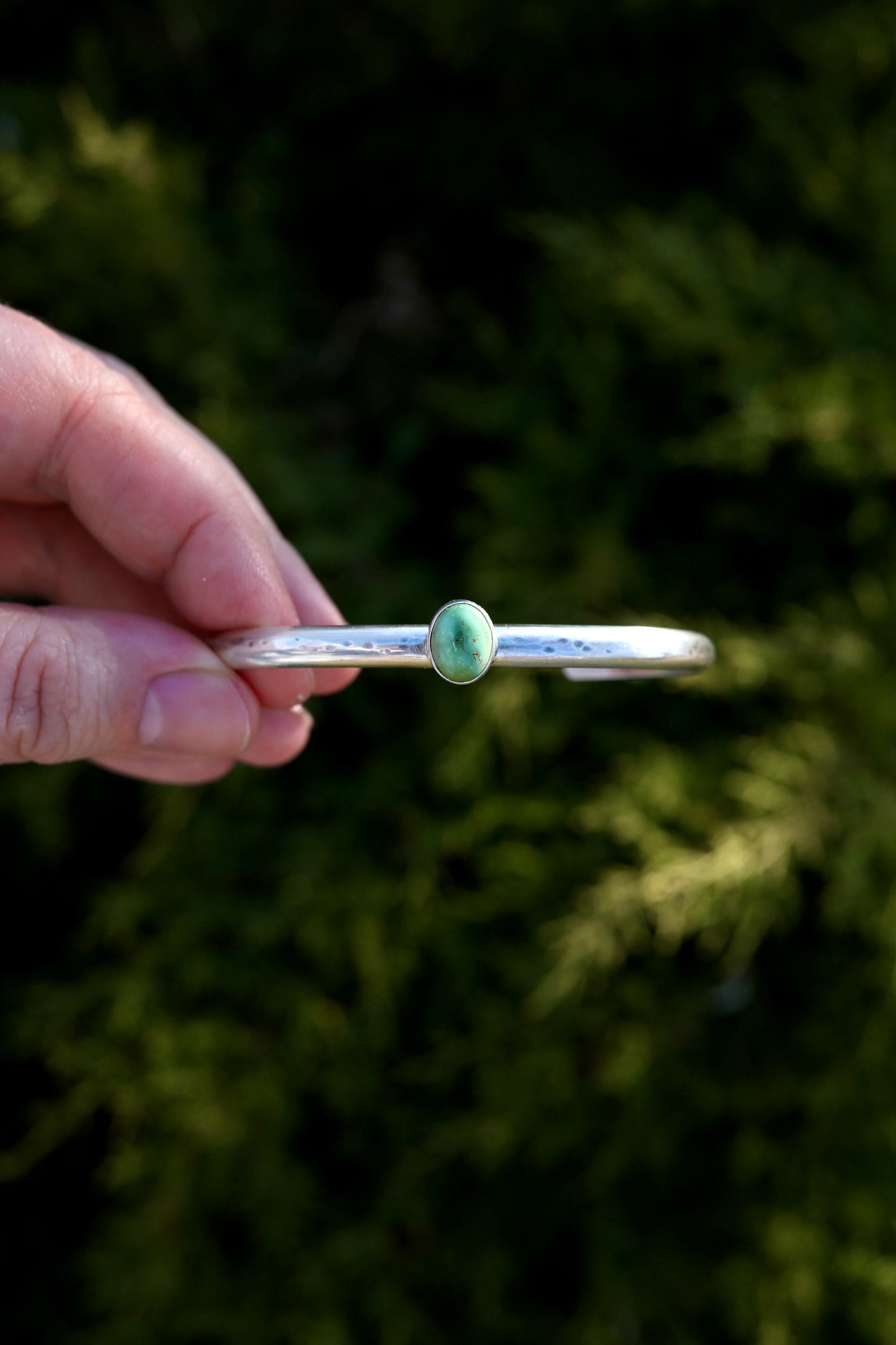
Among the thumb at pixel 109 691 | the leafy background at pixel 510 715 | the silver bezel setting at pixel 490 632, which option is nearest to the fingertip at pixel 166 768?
the thumb at pixel 109 691

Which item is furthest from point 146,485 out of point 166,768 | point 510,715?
point 510,715

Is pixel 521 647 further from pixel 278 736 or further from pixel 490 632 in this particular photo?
pixel 278 736

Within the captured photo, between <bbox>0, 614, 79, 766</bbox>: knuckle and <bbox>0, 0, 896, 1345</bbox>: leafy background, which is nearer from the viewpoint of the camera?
<bbox>0, 614, 79, 766</bbox>: knuckle

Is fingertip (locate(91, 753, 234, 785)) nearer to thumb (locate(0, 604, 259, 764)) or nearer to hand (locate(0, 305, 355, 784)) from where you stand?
hand (locate(0, 305, 355, 784))

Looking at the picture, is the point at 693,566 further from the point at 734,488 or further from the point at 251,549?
the point at 251,549

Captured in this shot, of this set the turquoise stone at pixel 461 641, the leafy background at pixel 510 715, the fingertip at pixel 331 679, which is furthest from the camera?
the leafy background at pixel 510 715

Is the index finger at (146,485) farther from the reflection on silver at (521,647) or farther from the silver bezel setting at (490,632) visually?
the silver bezel setting at (490,632)

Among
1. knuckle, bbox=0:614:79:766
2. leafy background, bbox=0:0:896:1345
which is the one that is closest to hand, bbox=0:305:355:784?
knuckle, bbox=0:614:79:766
